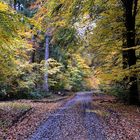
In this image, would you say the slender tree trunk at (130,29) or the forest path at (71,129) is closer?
the forest path at (71,129)

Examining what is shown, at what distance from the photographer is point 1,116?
12734 millimetres

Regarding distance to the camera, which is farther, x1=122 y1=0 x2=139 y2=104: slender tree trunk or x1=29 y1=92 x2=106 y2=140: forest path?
x1=122 y1=0 x2=139 y2=104: slender tree trunk

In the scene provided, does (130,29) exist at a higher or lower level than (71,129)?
higher

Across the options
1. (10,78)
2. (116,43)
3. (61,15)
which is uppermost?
(61,15)

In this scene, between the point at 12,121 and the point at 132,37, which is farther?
the point at 132,37

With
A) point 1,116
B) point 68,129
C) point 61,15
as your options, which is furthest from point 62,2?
point 68,129

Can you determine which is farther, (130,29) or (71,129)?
(130,29)

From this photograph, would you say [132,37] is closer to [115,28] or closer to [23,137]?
[115,28]

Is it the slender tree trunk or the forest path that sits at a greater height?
the slender tree trunk

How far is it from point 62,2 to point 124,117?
7.45m

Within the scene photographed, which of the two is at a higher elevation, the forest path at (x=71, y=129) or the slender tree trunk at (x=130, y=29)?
the slender tree trunk at (x=130, y=29)

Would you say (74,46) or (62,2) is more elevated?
(62,2)

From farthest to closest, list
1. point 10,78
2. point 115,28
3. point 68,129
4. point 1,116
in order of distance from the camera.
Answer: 1. point 10,78
2. point 115,28
3. point 1,116
4. point 68,129

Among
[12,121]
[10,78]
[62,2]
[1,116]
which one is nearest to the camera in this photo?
[12,121]
